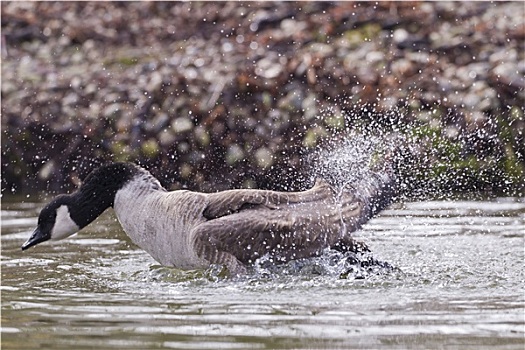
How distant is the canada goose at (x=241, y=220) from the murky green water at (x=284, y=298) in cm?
18

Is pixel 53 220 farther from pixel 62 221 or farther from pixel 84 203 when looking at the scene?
pixel 84 203

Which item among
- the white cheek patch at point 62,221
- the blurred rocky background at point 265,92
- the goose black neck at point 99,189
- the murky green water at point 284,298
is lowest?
the murky green water at point 284,298

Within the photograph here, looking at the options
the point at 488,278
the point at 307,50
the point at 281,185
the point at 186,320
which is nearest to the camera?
the point at 186,320

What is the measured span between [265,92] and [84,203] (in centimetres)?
555

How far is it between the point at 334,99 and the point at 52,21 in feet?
20.1

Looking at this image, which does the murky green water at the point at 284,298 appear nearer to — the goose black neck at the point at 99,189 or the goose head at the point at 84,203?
the goose head at the point at 84,203

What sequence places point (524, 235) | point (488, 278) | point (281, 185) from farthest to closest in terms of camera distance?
point (281, 185) → point (524, 235) → point (488, 278)

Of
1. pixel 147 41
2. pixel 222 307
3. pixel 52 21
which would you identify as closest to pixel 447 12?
pixel 147 41

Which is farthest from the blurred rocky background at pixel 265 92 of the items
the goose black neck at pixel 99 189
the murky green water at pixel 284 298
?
the goose black neck at pixel 99 189

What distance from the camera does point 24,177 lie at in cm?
1336

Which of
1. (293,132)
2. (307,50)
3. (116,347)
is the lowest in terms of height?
(116,347)

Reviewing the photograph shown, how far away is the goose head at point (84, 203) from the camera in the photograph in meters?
8.51

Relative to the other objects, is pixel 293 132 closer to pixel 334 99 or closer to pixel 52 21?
pixel 334 99

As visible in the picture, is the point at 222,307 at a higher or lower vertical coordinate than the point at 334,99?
lower
